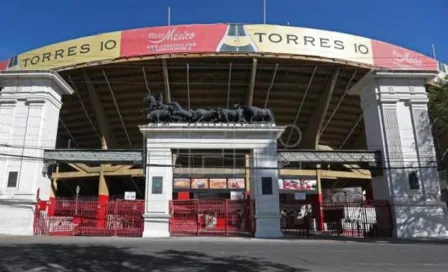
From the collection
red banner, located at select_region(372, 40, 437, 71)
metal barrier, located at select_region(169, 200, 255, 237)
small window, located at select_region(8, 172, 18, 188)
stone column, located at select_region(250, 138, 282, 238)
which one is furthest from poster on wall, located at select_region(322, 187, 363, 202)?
small window, located at select_region(8, 172, 18, 188)

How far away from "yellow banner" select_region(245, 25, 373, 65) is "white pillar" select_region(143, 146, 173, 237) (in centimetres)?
1283

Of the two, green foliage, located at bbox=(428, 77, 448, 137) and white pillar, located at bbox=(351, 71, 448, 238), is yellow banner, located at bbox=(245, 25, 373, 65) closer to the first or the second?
green foliage, located at bbox=(428, 77, 448, 137)

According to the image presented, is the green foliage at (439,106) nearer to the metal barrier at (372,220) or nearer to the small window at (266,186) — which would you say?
the metal barrier at (372,220)

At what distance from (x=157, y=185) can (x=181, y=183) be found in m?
14.3

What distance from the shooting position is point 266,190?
826 inches

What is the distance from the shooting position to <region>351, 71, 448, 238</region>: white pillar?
2070 centimetres

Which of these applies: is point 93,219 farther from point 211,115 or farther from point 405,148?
point 405,148

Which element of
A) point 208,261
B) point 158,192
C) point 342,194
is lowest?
point 208,261

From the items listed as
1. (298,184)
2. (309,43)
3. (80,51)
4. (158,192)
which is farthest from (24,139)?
(298,184)

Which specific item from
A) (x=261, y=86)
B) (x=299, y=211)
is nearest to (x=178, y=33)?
(x=261, y=86)

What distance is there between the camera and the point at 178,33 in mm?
30625

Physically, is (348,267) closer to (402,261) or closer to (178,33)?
(402,261)

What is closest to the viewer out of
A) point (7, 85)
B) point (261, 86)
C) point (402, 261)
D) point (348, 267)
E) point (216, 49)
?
point (348, 267)

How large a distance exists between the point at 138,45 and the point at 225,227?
16.2 metres
